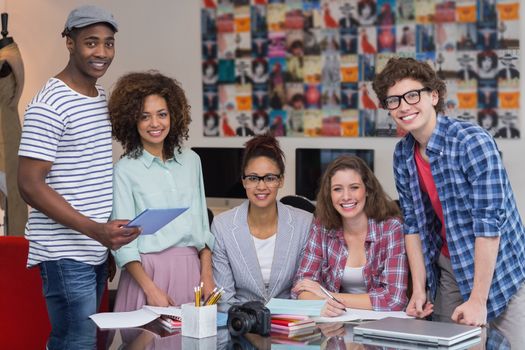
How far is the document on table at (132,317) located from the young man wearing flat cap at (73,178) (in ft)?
0.21

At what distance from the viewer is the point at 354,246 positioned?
310 cm

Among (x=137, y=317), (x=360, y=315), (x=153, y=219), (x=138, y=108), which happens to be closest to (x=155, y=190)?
(x=138, y=108)

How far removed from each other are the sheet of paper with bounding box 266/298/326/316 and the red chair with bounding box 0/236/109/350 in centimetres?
128

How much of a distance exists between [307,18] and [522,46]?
150 centimetres

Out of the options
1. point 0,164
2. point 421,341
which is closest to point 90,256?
point 421,341

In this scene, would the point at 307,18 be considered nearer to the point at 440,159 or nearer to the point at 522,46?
the point at 522,46

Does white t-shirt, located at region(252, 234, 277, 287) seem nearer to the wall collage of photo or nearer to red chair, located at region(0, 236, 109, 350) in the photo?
red chair, located at region(0, 236, 109, 350)

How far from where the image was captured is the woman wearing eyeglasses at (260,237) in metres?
3.16

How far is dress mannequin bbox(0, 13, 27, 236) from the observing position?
566 centimetres

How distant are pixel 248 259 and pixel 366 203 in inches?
19.2

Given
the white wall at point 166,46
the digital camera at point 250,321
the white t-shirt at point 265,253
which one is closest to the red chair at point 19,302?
the white t-shirt at point 265,253

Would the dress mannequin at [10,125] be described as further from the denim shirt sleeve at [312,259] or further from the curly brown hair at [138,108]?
the denim shirt sleeve at [312,259]

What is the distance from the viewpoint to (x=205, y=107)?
21.1 ft

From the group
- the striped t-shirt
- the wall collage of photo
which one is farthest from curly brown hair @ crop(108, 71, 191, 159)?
the wall collage of photo
